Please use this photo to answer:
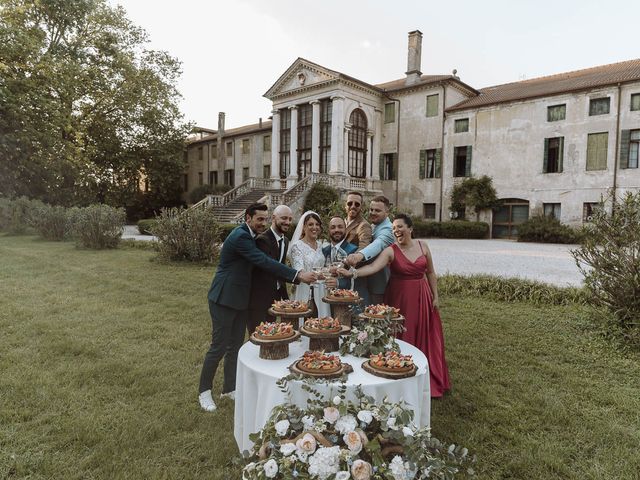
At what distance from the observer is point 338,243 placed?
4637 mm

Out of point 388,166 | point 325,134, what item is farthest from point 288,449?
point 388,166

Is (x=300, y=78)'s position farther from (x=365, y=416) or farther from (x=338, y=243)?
(x=365, y=416)

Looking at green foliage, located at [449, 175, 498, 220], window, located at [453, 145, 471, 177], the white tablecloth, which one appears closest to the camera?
the white tablecloth

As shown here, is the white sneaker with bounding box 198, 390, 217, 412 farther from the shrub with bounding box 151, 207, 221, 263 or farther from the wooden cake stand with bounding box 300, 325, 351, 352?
the shrub with bounding box 151, 207, 221, 263

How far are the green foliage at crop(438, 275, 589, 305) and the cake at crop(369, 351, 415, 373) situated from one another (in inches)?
265

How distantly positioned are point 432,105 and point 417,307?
86.6 feet

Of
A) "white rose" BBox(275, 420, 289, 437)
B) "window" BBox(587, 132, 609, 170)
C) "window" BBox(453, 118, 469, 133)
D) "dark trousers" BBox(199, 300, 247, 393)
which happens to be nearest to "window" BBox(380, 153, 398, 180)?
"window" BBox(453, 118, 469, 133)

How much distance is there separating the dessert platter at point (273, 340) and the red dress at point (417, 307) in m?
1.57

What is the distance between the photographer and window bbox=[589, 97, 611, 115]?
22281mm

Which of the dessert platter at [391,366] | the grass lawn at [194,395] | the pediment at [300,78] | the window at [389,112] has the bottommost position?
the grass lawn at [194,395]

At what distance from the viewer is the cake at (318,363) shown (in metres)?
2.75

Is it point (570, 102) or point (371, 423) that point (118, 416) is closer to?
point (371, 423)

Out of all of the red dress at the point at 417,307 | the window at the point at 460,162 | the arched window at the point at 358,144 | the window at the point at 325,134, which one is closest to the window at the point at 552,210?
the window at the point at 460,162

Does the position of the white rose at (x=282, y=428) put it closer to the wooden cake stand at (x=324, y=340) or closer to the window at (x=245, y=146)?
the wooden cake stand at (x=324, y=340)
